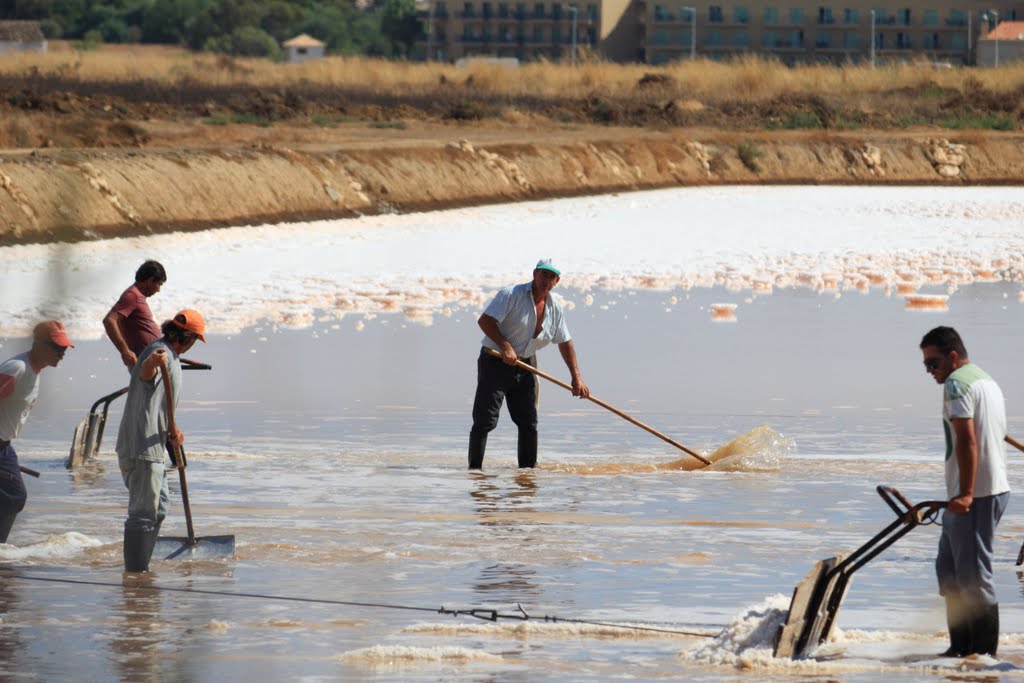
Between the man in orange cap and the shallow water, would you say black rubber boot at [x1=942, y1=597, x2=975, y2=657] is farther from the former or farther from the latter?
the man in orange cap

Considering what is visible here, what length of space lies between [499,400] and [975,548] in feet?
17.0

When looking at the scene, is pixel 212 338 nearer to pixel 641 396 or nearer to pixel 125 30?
pixel 641 396

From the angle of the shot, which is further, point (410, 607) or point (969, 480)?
point (410, 607)

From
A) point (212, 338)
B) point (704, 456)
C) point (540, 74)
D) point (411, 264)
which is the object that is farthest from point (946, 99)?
point (704, 456)

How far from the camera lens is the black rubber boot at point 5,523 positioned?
8.78 metres

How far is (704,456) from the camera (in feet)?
40.4

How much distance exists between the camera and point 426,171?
39.0 m

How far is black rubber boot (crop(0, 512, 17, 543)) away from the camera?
8781 millimetres

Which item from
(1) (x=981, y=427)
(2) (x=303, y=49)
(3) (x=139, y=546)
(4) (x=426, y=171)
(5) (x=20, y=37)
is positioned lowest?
(3) (x=139, y=546)

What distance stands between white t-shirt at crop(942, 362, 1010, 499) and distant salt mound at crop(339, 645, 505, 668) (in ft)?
5.74

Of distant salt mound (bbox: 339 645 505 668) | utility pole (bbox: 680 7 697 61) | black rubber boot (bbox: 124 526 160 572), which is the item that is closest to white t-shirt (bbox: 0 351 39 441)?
black rubber boot (bbox: 124 526 160 572)


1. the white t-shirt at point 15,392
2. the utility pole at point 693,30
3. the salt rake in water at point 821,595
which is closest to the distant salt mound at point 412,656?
the salt rake in water at point 821,595

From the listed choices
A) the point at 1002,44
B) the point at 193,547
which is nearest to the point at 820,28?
the point at 1002,44

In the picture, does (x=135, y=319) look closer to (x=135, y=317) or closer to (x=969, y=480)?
(x=135, y=317)
